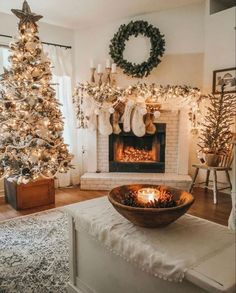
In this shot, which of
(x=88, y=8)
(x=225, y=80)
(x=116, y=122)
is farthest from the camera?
(x=116, y=122)

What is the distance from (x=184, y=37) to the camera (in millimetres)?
3893

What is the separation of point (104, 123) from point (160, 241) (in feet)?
10.3

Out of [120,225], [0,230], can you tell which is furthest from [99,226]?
[0,230]

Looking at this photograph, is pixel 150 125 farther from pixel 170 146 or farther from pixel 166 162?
pixel 166 162

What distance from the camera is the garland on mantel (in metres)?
3.91

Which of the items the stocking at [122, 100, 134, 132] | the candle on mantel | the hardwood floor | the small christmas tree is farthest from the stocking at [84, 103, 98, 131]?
the small christmas tree

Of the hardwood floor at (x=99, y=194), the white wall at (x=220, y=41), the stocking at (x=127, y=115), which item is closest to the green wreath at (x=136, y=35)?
the stocking at (x=127, y=115)

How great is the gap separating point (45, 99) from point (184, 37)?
7.29ft

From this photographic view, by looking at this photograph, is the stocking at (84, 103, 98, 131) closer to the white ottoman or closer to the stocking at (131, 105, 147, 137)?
the stocking at (131, 105, 147, 137)

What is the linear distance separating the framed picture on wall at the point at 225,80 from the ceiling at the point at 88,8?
3.08 metres

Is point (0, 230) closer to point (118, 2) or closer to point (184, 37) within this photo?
point (118, 2)

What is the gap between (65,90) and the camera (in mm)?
4211

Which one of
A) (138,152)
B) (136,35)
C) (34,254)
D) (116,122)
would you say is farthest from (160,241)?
(136,35)

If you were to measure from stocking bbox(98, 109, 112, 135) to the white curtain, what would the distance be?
458 mm
